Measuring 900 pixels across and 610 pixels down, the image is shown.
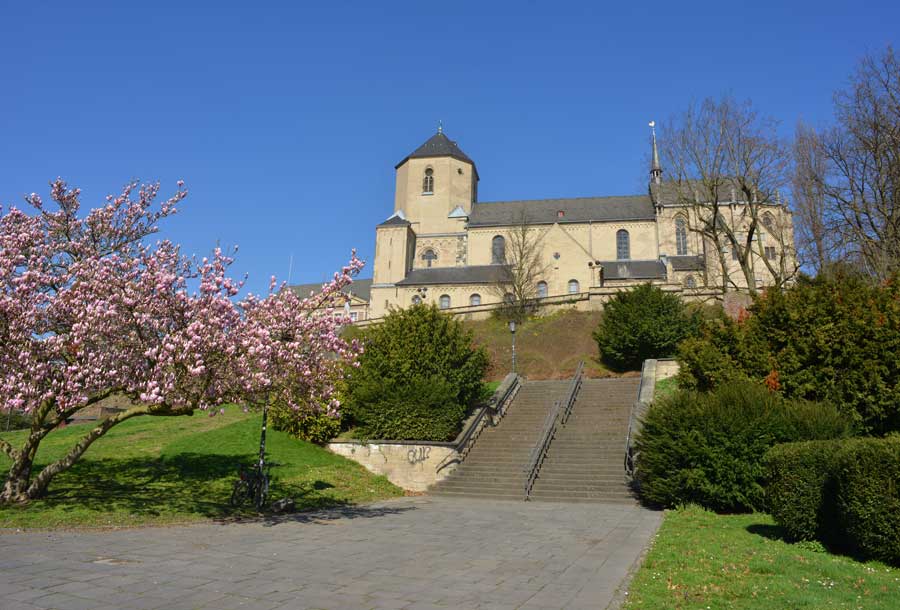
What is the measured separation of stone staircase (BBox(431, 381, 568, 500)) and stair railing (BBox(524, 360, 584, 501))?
303 millimetres

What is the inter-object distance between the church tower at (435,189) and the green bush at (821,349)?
40.8 metres

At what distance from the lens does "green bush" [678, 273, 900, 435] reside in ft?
47.2

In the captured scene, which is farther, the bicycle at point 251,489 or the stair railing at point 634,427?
the stair railing at point 634,427

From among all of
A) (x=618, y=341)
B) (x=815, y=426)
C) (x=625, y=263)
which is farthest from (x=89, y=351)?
(x=625, y=263)

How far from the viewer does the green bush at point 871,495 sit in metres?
6.95

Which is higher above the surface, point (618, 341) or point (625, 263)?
point (625, 263)

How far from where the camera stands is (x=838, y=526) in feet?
26.7

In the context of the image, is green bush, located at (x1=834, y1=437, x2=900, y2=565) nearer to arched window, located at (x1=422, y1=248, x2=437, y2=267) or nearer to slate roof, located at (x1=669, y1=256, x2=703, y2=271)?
slate roof, located at (x1=669, y1=256, x2=703, y2=271)

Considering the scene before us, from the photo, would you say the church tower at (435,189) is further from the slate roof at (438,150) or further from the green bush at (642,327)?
the green bush at (642,327)

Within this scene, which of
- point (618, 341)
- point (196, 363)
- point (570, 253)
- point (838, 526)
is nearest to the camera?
point (838, 526)

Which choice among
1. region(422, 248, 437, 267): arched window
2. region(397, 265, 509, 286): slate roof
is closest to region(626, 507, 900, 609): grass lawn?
region(397, 265, 509, 286): slate roof

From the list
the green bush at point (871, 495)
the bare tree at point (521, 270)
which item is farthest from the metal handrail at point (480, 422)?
the bare tree at point (521, 270)

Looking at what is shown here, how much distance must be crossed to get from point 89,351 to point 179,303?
73.2 inches

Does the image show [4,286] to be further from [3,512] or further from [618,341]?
[618,341]
